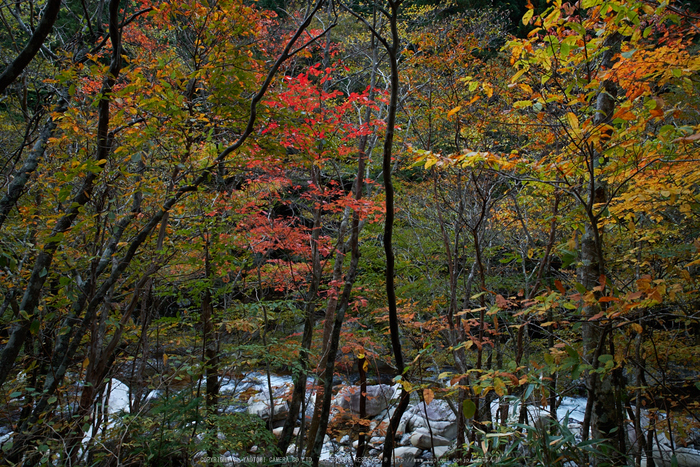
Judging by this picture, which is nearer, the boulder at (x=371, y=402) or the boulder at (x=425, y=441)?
the boulder at (x=425, y=441)

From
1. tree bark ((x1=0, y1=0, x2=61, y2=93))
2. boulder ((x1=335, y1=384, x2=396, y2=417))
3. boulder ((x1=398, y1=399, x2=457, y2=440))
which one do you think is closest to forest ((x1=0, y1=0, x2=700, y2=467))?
tree bark ((x1=0, y1=0, x2=61, y2=93))

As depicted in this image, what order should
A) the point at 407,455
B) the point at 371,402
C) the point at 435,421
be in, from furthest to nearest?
the point at 371,402
the point at 435,421
the point at 407,455

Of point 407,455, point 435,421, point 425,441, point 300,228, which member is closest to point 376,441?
point 407,455

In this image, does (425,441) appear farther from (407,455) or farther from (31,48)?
(31,48)

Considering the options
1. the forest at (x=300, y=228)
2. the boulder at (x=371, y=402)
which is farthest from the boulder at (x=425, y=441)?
the boulder at (x=371, y=402)

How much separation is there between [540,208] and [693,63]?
353 cm

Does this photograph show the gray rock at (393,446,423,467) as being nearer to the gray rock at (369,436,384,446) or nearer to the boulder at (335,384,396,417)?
the gray rock at (369,436,384,446)

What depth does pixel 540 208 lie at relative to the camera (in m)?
5.68

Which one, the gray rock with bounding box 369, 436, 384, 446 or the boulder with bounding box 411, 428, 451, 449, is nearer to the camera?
the gray rock with bounding box 369, 436, 384, 446

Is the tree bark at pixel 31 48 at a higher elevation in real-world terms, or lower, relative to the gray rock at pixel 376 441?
higher

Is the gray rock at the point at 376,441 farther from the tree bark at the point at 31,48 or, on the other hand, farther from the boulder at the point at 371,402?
the tree bark at the point at 31,48

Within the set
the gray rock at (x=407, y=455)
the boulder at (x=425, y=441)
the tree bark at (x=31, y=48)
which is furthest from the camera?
the boulder at (x=425, y=441)

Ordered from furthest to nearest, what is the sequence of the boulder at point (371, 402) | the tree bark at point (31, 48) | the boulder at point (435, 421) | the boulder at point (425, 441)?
1. the boulder at point (371, 402)
2. the boulder at point (435, 421)
3. the boulder at point (425, 441)
4. the tree bark at point (31, 48)

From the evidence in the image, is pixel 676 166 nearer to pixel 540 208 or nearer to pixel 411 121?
pixel 540 208
